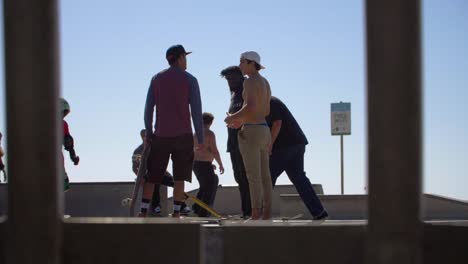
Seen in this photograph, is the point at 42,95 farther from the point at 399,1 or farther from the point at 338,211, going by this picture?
the point at 338,211

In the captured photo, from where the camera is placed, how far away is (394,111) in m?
3.21

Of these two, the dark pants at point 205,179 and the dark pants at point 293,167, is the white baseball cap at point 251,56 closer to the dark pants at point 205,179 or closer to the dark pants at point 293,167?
the dark pants at point 293,167

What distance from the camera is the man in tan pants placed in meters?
8.43

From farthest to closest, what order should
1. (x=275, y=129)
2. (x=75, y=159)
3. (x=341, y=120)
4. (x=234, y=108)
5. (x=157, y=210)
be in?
(x=341, y=120) < (x=157, y=210) < (x=75, y=159) < (x=275, y=129) < (x=234, y=108)

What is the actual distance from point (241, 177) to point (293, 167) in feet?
2.03

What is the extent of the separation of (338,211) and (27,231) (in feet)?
36.3

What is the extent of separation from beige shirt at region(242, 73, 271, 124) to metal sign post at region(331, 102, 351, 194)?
10.8 meters

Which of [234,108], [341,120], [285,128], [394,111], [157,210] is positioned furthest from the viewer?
[341,120]

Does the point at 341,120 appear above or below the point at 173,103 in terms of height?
above

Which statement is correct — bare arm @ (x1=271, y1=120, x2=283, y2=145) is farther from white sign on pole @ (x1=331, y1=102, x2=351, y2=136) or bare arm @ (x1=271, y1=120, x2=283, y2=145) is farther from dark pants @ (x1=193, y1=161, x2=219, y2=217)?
white sign on pole @ (x1=331, y1=102, x2=351, y2=136)

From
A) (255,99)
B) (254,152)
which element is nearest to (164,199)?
(254,152)

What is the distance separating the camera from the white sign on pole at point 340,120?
1916 cm

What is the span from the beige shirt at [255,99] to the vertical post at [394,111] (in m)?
5.20

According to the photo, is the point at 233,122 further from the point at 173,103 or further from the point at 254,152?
the point at 173,103
